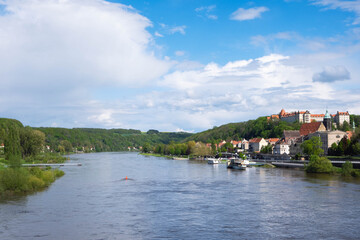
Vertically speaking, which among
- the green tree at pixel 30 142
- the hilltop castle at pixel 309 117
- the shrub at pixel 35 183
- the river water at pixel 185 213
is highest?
the hilltop castle at pixel 309 117

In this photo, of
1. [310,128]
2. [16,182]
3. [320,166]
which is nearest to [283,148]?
[310,128]

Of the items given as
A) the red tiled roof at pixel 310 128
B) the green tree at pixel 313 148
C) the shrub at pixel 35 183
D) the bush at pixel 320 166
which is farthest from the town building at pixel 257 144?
the shrub at pixel 35 183

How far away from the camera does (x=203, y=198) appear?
4016cm

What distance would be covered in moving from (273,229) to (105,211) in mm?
14627

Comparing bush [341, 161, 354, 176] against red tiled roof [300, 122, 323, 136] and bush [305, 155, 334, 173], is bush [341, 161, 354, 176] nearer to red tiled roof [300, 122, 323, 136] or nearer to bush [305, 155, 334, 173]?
bush [305, 155, 334, 173]

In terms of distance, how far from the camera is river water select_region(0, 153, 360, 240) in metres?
26.1

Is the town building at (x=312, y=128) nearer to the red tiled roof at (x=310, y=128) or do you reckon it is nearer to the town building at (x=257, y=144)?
the red tiled roof at (x=310, y=128)

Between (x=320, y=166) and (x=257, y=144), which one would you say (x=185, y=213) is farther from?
(x=257, y=144)

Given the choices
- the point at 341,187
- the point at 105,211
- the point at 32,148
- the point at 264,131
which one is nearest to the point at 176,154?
the point at 264,131

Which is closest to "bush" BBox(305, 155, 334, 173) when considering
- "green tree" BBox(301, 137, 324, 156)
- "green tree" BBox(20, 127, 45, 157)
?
"green tree" BBox(301, 137, 324, 156)

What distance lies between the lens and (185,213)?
106 feet

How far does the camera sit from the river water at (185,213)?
85.5ft

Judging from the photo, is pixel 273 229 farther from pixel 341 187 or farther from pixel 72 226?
pixel 341 187

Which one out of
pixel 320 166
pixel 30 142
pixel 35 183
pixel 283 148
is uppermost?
pixel 30 142
